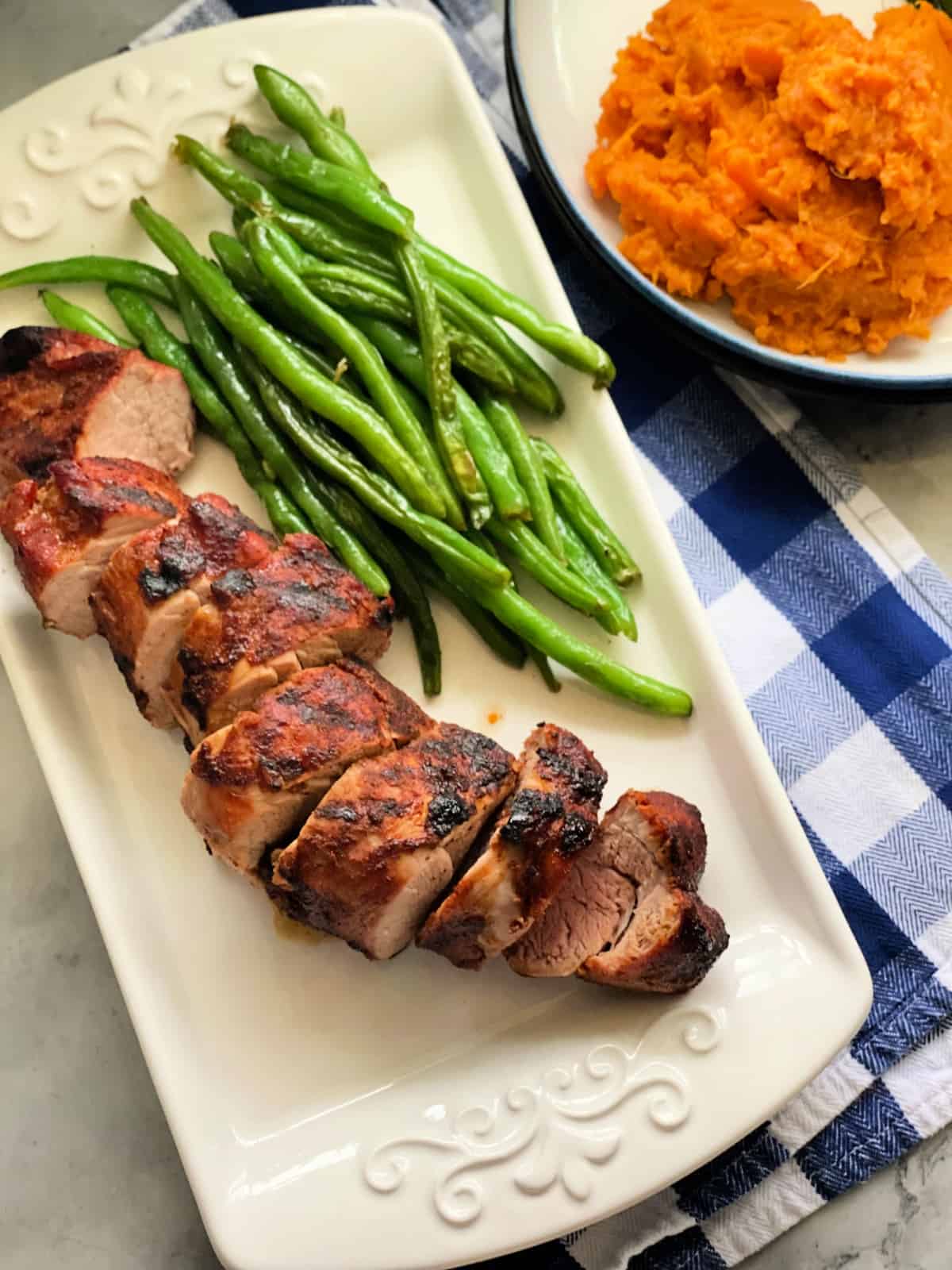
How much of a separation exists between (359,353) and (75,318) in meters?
0.94

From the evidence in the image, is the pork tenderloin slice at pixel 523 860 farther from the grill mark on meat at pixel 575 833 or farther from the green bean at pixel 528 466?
the green bean at pixel 528 466

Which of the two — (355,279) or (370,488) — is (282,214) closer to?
(355,279)

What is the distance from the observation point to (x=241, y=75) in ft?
13.2

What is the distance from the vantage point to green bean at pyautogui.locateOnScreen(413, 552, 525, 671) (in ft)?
11.9

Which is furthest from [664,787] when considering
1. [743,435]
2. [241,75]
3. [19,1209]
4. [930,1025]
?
[241,75]

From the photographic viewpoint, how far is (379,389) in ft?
12.0

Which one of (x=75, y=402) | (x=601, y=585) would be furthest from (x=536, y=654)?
(x=75, y=402)

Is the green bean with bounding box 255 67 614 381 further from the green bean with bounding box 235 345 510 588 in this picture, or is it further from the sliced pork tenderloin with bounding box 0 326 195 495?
the sliced pork tenderloin with bounding box 0 326 195 495

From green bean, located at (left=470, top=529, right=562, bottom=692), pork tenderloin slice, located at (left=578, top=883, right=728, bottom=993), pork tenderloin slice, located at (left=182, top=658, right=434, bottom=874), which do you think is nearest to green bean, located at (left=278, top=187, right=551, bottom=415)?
green bean, located at (left=470, top=529, right=562, bottom=692)

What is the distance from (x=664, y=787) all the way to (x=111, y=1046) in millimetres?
1907

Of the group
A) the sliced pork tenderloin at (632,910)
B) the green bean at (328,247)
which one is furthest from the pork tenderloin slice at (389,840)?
the green bean at (328,247)

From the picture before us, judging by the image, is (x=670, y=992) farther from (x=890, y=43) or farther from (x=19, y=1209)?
(x=890, y=43)

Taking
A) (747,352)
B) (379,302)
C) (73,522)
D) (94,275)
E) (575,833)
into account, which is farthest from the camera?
(747,352)

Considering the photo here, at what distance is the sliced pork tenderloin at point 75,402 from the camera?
3.50 metres
